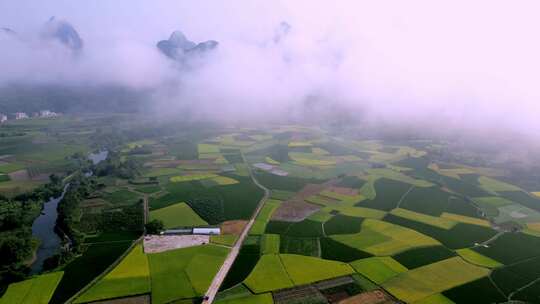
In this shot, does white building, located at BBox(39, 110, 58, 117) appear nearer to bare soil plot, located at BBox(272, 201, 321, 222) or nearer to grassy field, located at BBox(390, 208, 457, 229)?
bare soil plot, located at BBox(272, 201, 321, 222)

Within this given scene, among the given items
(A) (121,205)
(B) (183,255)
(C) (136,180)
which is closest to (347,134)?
(C) (136,180)

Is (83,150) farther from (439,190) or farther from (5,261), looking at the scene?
(439,190)

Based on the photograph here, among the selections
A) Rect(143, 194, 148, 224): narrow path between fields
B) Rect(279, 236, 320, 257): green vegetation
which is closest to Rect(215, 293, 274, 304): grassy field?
Result: Rect(279, 236, 320, 257): green vegetation

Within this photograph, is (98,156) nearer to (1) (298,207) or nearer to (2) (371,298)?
(1) (298,207)

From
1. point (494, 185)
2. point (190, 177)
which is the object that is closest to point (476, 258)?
point (494, 185)

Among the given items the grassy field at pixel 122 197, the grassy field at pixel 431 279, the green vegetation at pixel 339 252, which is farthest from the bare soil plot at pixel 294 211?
the grassy field at pixel 122 197

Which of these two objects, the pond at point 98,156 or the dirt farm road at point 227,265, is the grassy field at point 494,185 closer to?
the dirt farm road at point 227,265
